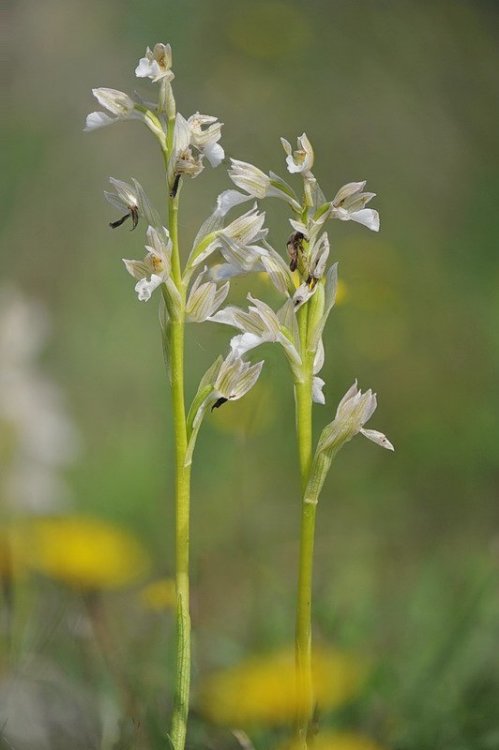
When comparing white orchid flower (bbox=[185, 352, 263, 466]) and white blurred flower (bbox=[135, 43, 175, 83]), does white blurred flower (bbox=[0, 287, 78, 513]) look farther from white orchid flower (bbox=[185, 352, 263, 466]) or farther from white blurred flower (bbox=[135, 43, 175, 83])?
white blurred flower (bbox=[135, 43, 175, 83])

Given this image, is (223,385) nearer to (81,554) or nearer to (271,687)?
(271,687)

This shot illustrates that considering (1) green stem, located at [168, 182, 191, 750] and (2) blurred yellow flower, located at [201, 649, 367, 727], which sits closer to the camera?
(1) green stem, located at [168, 182, 191, 750]

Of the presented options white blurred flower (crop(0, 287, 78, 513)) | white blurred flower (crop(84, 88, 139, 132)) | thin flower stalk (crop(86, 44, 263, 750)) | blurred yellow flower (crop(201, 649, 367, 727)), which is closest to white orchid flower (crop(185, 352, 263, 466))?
thin flower stalk (crop(86, 44, 263, 750))

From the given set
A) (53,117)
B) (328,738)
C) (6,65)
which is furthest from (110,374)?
(328,738)

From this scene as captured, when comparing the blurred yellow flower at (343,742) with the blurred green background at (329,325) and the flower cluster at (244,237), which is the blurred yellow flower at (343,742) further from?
the flower cluster at (244,237)

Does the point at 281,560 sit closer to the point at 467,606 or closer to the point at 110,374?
the point at 467,606

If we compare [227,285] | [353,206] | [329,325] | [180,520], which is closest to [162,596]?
[180,520]

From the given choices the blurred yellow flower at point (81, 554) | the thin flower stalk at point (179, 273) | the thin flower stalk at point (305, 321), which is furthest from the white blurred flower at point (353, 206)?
the blurred yellow flower at point (81, 554)
